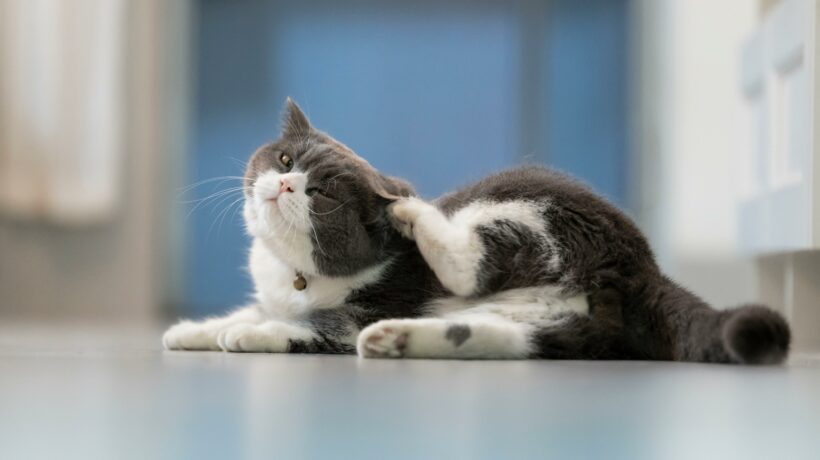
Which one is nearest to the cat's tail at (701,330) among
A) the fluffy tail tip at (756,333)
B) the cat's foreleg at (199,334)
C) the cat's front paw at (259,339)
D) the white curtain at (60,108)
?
the fluffy tail tip at (756,333)

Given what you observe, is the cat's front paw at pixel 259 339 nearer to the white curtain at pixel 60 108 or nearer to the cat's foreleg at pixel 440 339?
the cat's foreleg at pixel 440 339

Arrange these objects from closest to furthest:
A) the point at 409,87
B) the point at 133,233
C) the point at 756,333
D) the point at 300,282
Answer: the point at 756,333 < the point at 300,282 < the point at 133,233 < the point at 409,87

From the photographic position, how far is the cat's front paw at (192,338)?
1.60 metres

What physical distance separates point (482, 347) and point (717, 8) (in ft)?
9.32

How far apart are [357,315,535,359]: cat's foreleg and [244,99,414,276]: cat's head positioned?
0.67ft

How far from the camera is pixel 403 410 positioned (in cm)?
85

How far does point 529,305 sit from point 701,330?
26 centimetres

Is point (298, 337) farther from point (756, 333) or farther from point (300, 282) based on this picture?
point (756, 333)

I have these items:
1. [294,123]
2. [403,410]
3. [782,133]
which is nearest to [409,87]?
[782,133]

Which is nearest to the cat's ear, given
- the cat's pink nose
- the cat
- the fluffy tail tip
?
the cat

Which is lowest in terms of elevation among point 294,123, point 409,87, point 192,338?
point 192,338

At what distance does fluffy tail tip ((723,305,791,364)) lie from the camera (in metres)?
1.21

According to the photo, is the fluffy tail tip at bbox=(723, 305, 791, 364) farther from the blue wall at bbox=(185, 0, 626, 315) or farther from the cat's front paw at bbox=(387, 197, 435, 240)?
the blue wall at bbox=(185, 0, 626, 315)

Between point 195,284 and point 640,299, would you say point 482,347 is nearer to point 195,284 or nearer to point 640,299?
point 640,299
